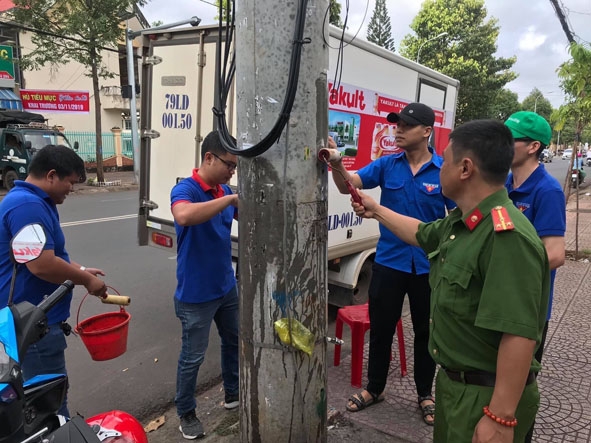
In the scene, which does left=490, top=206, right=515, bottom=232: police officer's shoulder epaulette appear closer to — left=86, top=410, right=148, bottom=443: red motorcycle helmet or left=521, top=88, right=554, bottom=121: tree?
left=86, top=410, right=148, bottom=443: red motorcycle helmet

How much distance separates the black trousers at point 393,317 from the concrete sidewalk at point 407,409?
0.21 m

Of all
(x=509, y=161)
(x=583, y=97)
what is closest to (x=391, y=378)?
(x=509, y=161)

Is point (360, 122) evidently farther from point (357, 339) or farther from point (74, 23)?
point (74, 23)

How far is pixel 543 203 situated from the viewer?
2295 millimetres

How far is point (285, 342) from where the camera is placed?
1846 mm

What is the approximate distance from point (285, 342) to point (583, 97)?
829 centimetres

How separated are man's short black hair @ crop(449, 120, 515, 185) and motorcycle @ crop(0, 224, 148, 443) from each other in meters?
1.54

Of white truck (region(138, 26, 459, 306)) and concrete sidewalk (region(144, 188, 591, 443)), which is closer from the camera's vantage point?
concrete sidewalk (region(144, 188, 591, 443))

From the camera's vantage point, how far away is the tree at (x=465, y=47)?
26.2 metres

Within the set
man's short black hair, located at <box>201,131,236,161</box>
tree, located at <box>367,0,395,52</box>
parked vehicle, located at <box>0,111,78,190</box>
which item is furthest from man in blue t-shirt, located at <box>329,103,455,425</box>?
tree, located at <box>367,0,395,52</box>

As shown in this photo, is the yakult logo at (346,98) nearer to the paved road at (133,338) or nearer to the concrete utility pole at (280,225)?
the concrete utility pole at (280,225)

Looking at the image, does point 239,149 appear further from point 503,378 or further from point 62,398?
point 503,378

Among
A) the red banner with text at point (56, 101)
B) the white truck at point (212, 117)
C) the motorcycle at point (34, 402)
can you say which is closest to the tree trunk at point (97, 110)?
the red banner with text at point (56, 101)

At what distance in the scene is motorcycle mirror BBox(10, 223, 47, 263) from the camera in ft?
6.26
